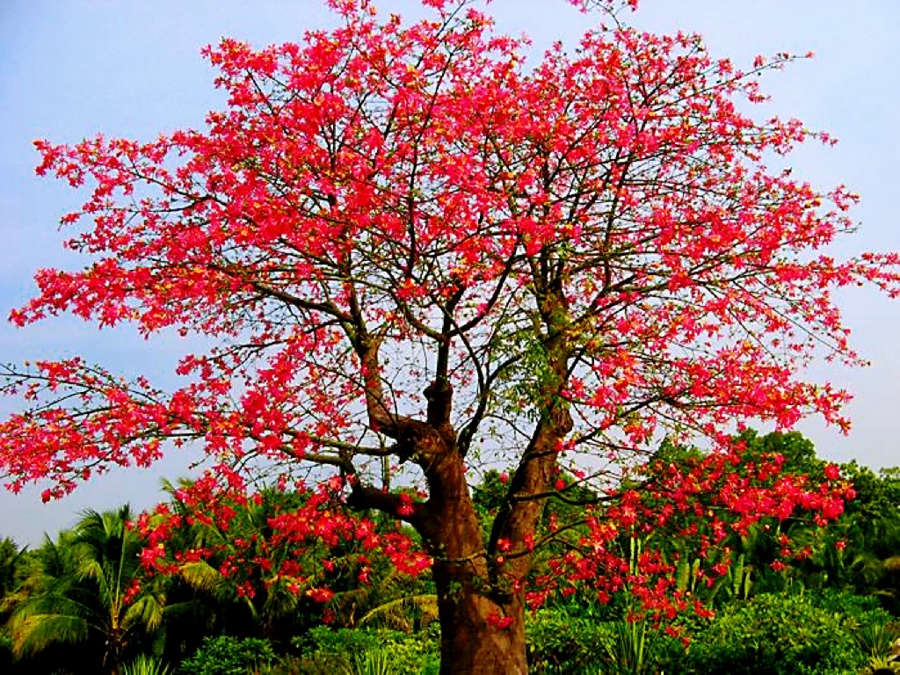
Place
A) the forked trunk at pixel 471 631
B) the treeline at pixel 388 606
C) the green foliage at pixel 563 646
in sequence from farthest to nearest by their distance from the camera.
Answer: the green foliage at pixel 563 646, the treeline at pixel 388 606, the forked trunk at pixel 471 631

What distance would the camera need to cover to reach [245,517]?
1819 centimetres

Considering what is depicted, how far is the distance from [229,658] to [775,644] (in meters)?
7.95

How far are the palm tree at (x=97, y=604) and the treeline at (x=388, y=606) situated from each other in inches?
1.4

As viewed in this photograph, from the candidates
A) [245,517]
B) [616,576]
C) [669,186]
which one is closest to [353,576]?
[245,517]

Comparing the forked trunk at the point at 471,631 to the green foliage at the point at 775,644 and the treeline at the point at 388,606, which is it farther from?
→ the green foliage at the point at 775,644

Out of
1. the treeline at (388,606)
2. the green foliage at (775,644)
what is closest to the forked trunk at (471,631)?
the treeline at (388,606)

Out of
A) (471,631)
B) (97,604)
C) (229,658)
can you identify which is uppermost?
(97,604)

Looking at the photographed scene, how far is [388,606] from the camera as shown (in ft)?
57.0

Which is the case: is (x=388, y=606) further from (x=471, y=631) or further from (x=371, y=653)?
(x=471, y=631)

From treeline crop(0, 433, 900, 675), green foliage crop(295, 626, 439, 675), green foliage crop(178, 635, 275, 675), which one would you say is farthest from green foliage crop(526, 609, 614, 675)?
green foliage crop(178, 635, 275, 675)

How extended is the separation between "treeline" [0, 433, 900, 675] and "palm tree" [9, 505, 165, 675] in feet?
0.11

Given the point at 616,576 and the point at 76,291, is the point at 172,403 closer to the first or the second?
the point at 76,291

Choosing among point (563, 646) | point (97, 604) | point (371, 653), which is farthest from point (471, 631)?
point (97, 604)

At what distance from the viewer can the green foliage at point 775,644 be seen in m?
11.2
